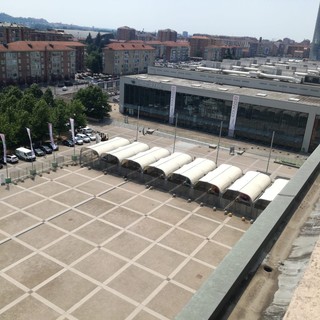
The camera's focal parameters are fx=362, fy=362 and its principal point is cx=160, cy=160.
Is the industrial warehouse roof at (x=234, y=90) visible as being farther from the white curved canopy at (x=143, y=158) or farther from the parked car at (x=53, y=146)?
the parked car at (x=53, y=146)

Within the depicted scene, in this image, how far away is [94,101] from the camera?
75625 mm

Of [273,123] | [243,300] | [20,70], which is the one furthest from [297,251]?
[20,70]

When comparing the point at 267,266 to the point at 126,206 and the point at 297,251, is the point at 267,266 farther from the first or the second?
the point at 126,206

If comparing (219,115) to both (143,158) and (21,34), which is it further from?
(21,34)

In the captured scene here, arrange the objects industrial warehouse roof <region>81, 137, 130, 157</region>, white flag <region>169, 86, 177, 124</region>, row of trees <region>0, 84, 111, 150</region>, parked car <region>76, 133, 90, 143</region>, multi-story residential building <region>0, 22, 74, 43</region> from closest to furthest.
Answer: industrial warehouse roof <region>81, 137, 130, 157</region> → row of trees <region>0, 84, 111, 150</region> → parked car <region>76, 133, 90, 143</region> → white flag <region>169, 86, 177, 124</region> → multi-story residential building <region>0, 22, 74, 43</region>

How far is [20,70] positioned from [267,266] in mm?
110764

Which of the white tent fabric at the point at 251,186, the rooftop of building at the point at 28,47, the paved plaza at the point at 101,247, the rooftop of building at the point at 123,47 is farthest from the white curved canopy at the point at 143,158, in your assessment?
the rooftop of building at the point at 123,47

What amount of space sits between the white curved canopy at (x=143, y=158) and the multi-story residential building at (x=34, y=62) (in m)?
70.7

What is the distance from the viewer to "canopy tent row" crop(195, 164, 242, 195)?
135 feet

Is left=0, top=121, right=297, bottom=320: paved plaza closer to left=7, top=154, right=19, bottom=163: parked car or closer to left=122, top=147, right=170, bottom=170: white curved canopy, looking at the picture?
left=122, top=147, right=170, bottom=170: white curved canopy

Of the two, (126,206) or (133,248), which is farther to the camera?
(126,206)

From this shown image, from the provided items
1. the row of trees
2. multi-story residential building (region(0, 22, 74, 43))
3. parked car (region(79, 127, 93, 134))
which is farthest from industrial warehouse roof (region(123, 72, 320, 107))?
multi-story residential building (region(0, 22, 74, 43))

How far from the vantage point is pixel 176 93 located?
76.5 metres

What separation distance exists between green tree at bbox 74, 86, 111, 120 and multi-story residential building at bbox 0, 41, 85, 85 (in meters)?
39.7
